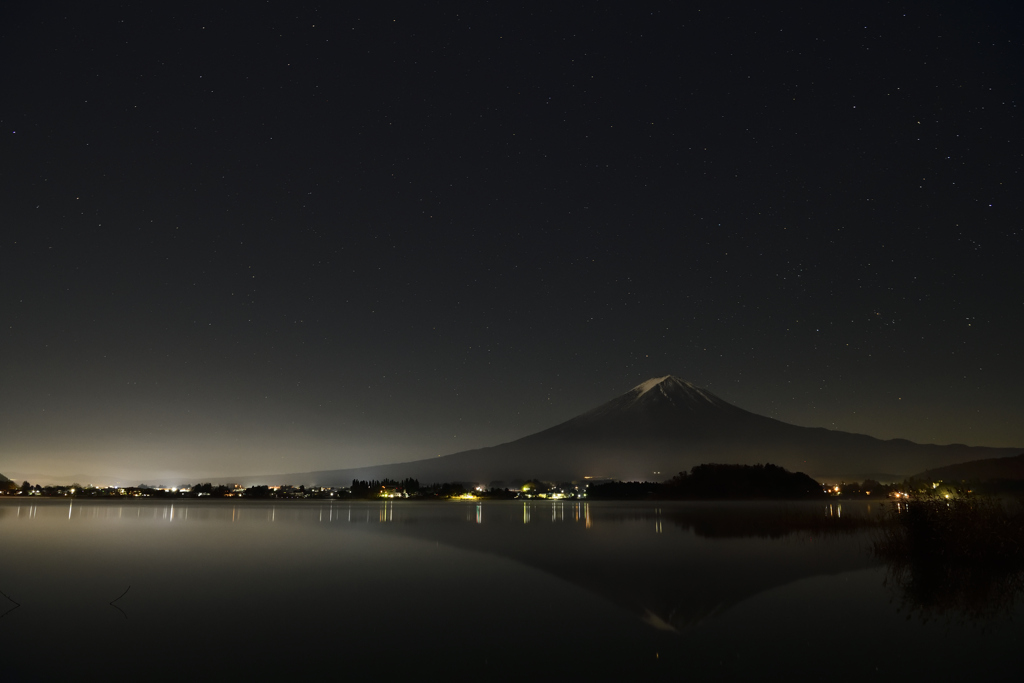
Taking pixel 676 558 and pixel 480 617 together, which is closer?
pixel 480 617

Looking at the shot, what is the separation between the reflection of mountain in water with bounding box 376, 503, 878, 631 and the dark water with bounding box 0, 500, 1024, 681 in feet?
0.40

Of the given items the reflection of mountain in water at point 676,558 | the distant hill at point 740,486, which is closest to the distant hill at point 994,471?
the distant hill at point 740,486

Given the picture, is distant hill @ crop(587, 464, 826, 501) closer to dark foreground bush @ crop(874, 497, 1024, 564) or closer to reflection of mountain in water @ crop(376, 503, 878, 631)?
reflection of mountain in water @ crop(376, 503, 878, 631)

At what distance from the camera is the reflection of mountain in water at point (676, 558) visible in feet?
50.1

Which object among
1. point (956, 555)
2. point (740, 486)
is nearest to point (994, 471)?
point (740, 486)

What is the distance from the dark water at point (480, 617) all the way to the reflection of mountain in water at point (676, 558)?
0.12 meters

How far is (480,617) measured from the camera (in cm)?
1308

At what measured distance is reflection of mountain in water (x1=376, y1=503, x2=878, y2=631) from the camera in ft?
50.1

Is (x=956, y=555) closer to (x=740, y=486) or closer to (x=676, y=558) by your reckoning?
(x=676, y=558)

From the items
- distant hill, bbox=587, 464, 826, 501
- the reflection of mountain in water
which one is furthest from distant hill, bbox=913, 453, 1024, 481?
the reflection of mountain in water

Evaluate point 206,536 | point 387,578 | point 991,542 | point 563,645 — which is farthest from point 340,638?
point 206,536

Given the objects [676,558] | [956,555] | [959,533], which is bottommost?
[676,558]

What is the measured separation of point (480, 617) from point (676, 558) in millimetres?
11469

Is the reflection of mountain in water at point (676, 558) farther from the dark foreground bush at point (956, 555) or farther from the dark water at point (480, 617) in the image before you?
the dark foreground bush at point (956, 555)
